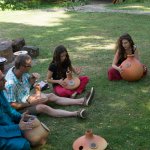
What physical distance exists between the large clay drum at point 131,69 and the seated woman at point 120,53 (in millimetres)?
102

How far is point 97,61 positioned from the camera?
25.5 ft

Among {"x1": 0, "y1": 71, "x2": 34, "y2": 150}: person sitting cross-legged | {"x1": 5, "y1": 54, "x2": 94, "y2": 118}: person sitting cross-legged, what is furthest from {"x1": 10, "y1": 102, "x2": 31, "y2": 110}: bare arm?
{"x1": 0, "y1": 71, "x2": 34, "y2": 150}: person sitting cross-legged

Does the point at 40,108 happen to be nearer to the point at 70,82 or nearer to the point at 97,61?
the point at 70,82

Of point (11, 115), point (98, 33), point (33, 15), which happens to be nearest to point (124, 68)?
point (11, 115)

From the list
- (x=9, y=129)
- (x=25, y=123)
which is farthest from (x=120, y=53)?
(x=9, y=129)

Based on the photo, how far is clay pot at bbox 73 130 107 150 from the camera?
4113mm

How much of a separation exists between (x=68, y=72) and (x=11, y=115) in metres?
1.76

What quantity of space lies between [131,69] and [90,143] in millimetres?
2341

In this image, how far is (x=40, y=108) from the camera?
4.97m

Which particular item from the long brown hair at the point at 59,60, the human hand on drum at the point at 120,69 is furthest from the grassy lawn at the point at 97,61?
the long brown hair at the point at 59,60

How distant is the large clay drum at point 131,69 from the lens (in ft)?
20.3

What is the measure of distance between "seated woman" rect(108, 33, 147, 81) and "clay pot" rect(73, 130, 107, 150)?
2.25m

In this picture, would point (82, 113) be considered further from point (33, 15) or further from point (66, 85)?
point (33, 15)

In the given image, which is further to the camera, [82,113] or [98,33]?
[98,33]
